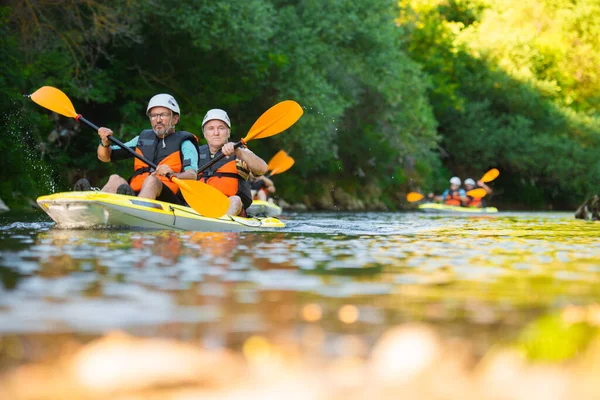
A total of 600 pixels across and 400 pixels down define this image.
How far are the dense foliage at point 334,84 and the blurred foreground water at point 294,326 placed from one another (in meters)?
13.5

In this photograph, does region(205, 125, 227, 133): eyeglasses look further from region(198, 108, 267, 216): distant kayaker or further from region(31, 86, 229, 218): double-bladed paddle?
region(31, 86, 229, 218): double-bladed paddle

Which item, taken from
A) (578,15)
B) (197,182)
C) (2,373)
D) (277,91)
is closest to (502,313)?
(2,373)

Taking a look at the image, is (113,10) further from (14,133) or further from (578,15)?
(578,15)

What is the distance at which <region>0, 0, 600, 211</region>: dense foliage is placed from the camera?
21.2m

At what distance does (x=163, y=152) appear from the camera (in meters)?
11.1

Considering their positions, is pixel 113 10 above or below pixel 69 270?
above

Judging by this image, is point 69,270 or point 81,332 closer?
point 81,332

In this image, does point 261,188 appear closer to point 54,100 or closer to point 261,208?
point 261,208

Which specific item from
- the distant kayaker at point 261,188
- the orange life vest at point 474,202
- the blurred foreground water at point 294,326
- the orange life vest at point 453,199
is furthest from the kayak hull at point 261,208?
the orange life vest at point 474,202

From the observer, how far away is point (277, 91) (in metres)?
27.4

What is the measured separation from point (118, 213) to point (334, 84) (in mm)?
19572

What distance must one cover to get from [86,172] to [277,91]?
591cm

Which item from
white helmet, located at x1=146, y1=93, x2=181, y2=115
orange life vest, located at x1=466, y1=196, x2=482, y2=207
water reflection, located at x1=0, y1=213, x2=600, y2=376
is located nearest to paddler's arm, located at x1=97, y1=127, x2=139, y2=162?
white helmet, located at x1=146, y1=93, x2=181, y2=115

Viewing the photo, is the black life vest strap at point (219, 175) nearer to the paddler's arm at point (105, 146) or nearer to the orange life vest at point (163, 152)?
the orange life vest at point (163, 152)
